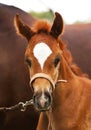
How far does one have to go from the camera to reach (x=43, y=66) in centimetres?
546

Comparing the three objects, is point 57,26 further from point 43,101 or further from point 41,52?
point 43,101

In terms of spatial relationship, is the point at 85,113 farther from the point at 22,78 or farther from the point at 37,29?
the point at 22,78

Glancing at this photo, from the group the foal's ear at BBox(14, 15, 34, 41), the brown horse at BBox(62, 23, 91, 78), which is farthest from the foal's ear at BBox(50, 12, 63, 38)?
the brown horse at BBox(62, 23, 91, 78)

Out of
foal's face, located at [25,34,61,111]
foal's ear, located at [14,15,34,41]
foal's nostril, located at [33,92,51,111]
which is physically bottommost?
foal's nostril, located at [33,92,51,111]

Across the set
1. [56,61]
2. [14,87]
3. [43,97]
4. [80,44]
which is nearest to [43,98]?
[43,97]

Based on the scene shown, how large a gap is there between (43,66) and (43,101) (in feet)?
1.20

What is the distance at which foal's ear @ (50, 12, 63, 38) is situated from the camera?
5.73 meters

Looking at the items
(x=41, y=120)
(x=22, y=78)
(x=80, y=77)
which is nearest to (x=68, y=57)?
(x=80, y=77)

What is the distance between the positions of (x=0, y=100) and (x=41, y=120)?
108 centimetres

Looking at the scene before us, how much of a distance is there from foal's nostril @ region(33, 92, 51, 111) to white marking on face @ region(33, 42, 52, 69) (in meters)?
0.32

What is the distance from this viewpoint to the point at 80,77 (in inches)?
242

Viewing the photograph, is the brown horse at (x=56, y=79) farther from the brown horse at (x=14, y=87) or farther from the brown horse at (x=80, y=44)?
the brown horse at (x=80, y=44)

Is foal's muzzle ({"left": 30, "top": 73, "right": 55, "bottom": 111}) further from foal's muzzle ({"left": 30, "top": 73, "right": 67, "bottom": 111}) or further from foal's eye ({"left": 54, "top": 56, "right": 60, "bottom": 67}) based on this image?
foal's eye ({"left": 54, "top": 56, "right": 60, "bottom": 67})

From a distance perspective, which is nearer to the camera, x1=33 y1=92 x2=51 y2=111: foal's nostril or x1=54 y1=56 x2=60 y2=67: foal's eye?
x1=33 y1=92 x2=51 y2=111: foal's nostril
